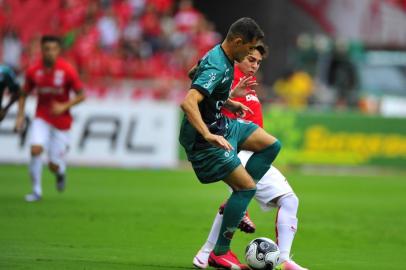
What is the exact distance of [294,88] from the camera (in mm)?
29781

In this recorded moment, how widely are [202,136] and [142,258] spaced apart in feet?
5.64

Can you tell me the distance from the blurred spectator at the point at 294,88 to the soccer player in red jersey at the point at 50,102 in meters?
12.8

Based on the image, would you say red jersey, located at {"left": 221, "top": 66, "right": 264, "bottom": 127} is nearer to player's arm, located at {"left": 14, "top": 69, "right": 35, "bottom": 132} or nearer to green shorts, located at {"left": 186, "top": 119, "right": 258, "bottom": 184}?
green shorts, located at {"left": 186, "top": 119, "right": 258, "bottom": 184}

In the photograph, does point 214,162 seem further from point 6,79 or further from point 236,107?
point 6,79

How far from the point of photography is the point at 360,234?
12422 mm

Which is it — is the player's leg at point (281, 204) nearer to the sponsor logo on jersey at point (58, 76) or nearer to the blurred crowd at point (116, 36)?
the sponsor logo on jersey at point (58, 76)

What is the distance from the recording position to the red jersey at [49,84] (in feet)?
50.5

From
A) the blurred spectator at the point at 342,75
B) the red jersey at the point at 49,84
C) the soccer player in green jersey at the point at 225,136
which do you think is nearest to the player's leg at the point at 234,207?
the soccer player in green jersey at the point at 225,136

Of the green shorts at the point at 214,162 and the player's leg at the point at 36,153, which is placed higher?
the green shorts at the point at 214,162

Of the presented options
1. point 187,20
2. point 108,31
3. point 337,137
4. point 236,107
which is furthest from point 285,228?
point 187,20

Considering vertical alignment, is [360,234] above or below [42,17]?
below

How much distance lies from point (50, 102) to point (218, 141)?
8.29m

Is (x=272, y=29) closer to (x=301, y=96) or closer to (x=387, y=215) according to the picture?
(x=301, y=96)

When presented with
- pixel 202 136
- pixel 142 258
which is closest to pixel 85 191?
pixel 142 258
